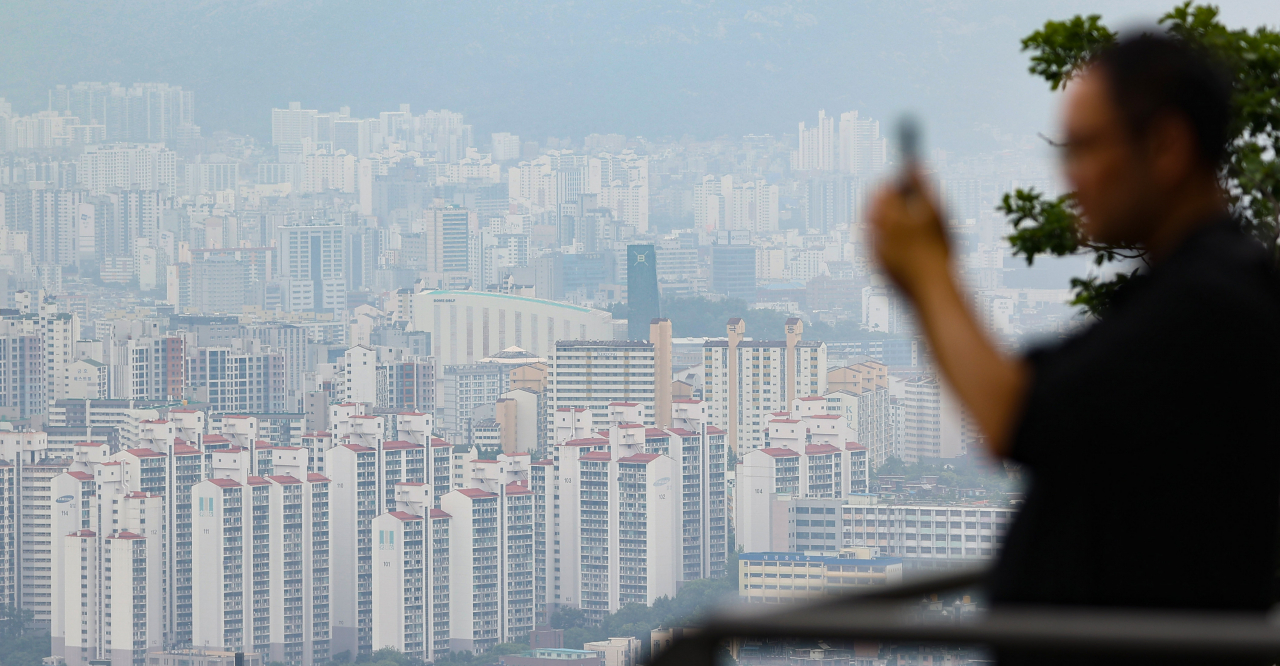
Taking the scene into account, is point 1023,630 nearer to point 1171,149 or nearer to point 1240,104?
point 1171,149

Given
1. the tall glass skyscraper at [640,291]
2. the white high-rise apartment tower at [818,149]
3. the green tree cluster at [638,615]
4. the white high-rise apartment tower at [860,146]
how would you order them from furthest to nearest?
the white high-rise apartment tower at [818,149], the white high-rise apartment tower at [860,146], the tall glass skyscraper at [640,291], the green tree cluster at [638,615]

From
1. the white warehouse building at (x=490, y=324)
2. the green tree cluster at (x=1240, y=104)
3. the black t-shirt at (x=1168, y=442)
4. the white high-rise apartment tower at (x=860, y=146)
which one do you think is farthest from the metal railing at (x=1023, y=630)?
the white high-rise apartment tower at (x=860, y=146)

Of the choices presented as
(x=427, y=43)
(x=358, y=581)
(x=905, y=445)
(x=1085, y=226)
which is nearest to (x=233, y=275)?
(x=427, y=43)

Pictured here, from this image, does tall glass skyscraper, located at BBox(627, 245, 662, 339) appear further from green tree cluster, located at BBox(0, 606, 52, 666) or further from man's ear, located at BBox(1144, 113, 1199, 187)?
man's ear, located at BBox(1144, 113, 1199, 187)

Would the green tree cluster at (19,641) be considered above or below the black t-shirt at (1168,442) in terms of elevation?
below

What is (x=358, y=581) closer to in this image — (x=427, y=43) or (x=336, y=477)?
(x=336, y=477)

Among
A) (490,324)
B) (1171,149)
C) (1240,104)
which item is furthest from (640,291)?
(1171,149)

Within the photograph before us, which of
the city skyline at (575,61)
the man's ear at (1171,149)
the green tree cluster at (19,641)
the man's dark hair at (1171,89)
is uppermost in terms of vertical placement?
the city skyline at (575,61)

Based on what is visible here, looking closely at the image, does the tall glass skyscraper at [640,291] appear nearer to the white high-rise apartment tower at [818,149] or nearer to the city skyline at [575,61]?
the white high-rise apartment tower at [818,149]

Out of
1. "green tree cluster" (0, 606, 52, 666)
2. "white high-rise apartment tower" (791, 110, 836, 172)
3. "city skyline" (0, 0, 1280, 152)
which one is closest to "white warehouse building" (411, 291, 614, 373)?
"white high-rise apartment tower" (791, 110, 836, 172)
